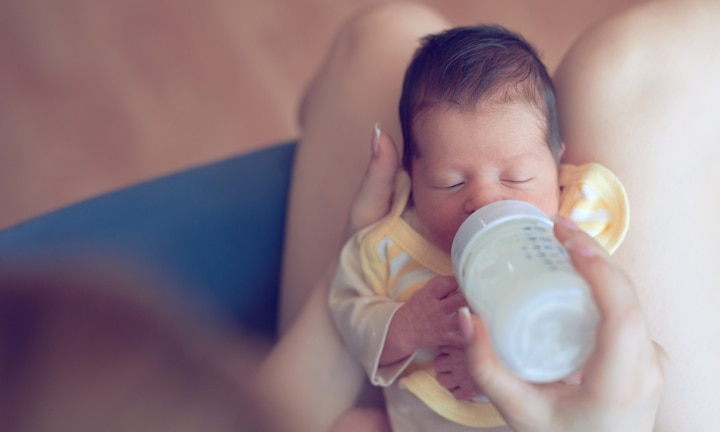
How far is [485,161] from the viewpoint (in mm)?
915

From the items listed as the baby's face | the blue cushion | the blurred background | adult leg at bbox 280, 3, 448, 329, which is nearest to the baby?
the baby's face

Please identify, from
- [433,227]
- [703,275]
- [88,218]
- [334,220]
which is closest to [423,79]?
[433,227]

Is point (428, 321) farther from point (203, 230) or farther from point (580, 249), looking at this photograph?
point (203, 230)

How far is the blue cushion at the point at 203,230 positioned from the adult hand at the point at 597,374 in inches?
24.5

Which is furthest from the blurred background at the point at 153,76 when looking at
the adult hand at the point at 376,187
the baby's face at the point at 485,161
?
the baby's face at the point at 485,161

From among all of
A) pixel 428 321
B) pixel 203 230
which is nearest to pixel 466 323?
pixel 428 321

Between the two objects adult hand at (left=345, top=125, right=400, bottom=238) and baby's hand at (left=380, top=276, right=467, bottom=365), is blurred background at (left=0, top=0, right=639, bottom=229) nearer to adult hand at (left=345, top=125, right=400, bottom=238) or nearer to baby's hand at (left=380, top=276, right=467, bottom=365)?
adult hand at (left=345, top=125, right=400, bottom=238)

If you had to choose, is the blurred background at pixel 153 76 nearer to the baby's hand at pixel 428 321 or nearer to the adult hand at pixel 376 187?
the adult hand at pixel 376 187

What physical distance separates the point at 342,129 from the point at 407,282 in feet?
1.01

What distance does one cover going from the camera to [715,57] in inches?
35.7

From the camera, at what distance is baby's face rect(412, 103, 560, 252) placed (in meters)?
0.91

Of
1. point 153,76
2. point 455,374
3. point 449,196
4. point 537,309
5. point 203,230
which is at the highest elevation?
point 537,309

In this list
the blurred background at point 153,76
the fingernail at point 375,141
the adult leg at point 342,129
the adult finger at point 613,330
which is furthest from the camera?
the blurred background at point 153,76

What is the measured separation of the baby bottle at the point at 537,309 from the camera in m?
0.63
